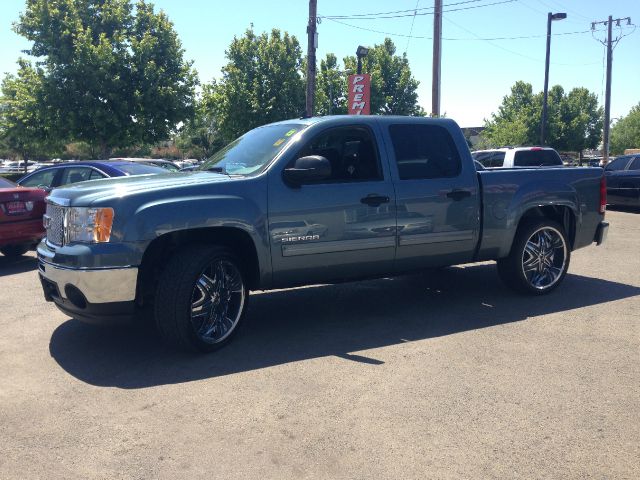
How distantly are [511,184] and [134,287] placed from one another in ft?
13.0

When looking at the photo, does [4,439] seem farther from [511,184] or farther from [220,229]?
[511,184]

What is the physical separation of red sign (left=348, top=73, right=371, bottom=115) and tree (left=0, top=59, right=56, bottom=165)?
12.6m

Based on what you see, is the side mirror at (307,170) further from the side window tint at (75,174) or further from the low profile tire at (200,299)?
the side window tint at (75,174)

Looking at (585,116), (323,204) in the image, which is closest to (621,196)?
(323,204)

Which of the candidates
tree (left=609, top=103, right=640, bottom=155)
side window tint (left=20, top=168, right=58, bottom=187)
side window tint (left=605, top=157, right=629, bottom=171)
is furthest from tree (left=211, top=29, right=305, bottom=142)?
tree (left=609, top=103, right=640, bottom=155)

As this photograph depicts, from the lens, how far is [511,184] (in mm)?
6309

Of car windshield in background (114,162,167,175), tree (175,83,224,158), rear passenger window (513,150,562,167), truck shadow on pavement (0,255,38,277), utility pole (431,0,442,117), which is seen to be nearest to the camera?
truck shadow on pavement (0,255,38,277)

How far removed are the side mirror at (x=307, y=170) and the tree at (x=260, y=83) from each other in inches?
1274

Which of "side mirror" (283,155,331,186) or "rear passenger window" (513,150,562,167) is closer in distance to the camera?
"side mirror" (283,155,331,186)

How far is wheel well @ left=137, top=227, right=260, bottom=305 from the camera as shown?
4750mm

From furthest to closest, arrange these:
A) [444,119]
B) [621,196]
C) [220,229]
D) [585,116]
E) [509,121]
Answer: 1. [509,121]
2. [585,116]
3. [621,196]
4. [444,119]
5. [220,229]

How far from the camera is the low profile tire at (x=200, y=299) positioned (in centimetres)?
457

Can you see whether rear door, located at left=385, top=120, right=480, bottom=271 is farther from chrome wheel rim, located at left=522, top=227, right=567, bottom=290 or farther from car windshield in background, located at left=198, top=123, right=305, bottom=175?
car windshield in background, located at left=198, top=123, right=305, bottom=175

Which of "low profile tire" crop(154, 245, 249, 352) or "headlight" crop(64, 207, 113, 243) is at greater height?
"headlight" crop(64, 207, 113, 243)
